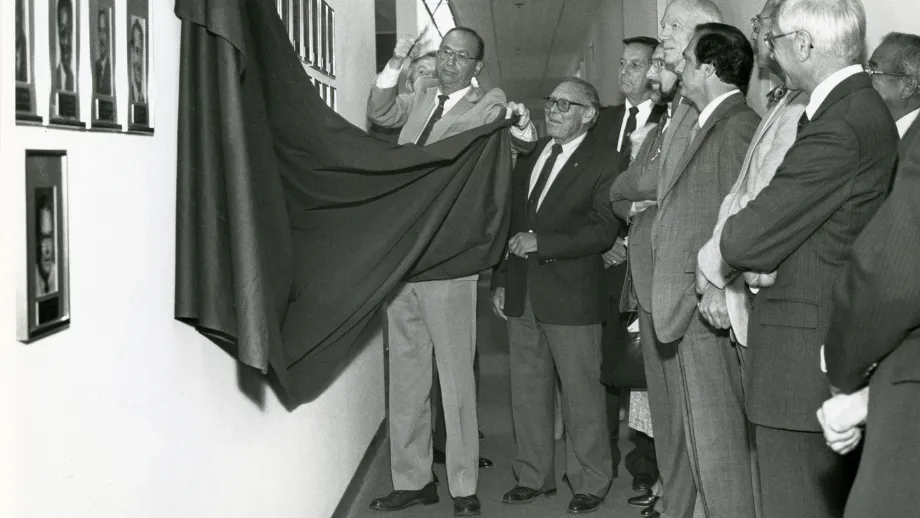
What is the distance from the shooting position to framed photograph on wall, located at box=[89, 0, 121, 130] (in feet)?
5.30

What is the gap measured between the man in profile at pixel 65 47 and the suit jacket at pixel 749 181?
156 centimetres

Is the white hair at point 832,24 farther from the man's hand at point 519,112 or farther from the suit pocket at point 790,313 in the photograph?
the man's hand at point 519,112

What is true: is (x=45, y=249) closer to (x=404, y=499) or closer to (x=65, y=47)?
(x=65, y=47)

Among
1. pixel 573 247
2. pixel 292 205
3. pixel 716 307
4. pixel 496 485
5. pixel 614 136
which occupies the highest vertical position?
pixel 614 136

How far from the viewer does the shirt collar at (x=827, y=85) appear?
85.0 inches

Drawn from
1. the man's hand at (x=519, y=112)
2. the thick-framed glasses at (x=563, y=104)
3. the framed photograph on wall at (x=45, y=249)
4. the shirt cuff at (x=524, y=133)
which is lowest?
the framed photograph on wall at (x=45, y=249)

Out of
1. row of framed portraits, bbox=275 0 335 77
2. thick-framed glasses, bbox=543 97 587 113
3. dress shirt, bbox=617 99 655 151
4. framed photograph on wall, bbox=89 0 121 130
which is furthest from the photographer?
dress shirt, bbox=617 99 655 151

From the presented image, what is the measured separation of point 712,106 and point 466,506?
1.77m

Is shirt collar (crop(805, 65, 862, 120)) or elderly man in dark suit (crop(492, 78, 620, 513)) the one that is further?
elderly man in dark suit (crop(492, 78, 620, 513))

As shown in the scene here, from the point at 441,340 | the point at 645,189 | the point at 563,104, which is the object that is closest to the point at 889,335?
the point at 645,189

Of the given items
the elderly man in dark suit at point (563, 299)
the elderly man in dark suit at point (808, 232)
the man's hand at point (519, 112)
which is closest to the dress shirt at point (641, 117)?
the elderly man in dark suit at point (563, 299)

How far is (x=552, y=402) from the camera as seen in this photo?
397 cm

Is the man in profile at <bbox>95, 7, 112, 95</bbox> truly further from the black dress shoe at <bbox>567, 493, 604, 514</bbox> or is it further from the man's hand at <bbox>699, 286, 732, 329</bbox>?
the black dress shoe at <bbox>567, 493, 604, 514</bbox>

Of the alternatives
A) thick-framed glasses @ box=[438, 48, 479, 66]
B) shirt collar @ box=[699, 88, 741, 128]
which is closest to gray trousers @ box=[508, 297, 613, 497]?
thick-framed glasses @ box=[438, 48, 479, 66]
